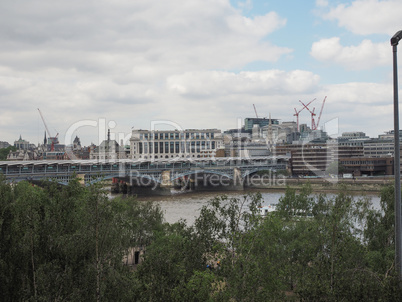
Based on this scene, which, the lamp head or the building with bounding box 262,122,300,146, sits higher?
the building with bounding box 262,122,300,146

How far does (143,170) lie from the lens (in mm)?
52500

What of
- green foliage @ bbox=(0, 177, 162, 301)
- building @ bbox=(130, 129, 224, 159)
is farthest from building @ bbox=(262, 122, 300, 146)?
green foliage @ bbox=(0, 177, 162, 301)

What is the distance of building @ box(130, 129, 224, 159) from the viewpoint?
111 m

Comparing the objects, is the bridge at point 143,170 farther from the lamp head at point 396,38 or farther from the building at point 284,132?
the building at point 284,132

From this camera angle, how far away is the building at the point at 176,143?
4365 inches

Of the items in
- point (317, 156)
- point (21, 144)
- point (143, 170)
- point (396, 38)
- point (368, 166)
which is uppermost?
point (21, 144)

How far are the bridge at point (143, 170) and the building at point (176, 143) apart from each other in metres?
38.0

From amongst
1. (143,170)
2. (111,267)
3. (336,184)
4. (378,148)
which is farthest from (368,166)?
(111,267)

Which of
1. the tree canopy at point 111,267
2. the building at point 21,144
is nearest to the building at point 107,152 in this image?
the building at point 21,144

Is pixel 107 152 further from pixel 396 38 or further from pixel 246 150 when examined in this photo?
pixel 396 38

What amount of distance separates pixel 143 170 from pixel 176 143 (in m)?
59.2

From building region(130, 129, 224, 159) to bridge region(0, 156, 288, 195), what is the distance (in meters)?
38.0

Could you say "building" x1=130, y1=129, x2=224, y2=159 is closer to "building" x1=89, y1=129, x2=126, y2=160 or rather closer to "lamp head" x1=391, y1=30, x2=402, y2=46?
"building" x1=89, y1=129, x2=126, y2=160

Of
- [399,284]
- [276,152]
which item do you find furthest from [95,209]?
[276,152]
